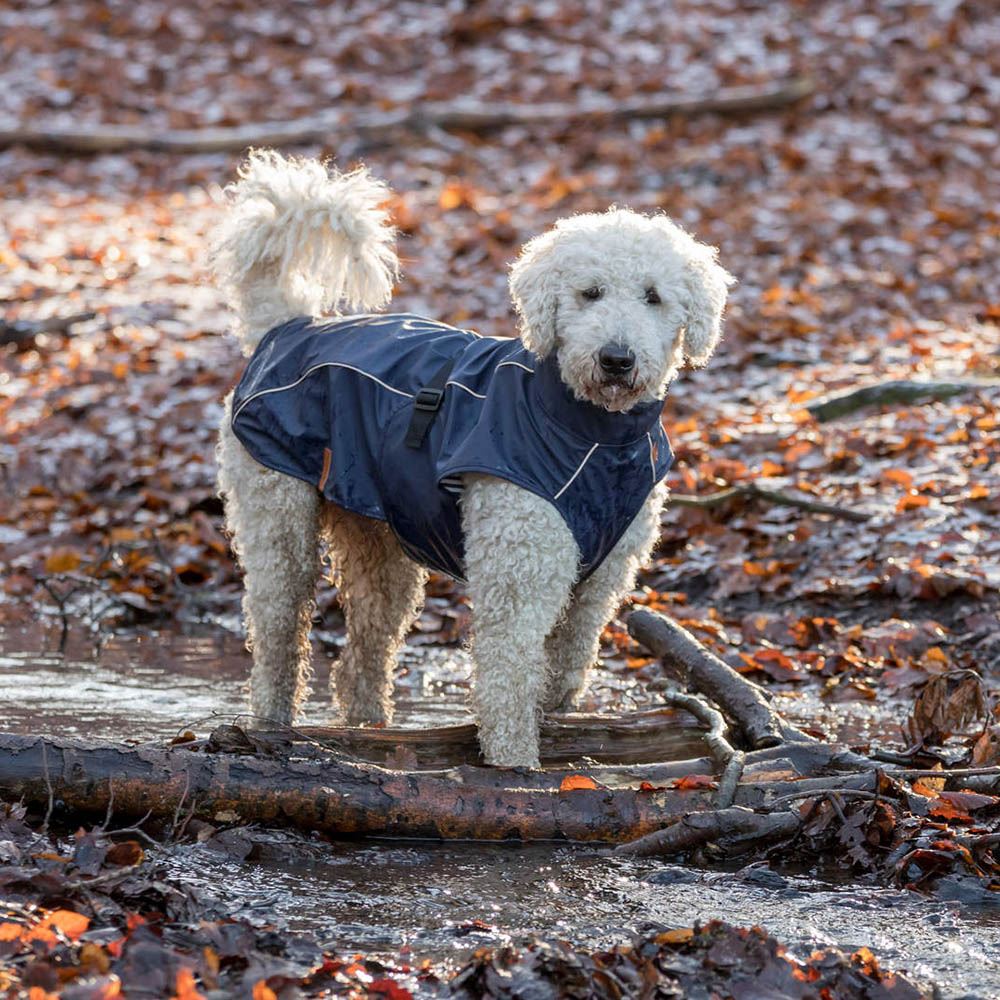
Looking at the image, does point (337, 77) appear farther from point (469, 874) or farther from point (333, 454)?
point (469, 874)

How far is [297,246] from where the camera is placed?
5.99 meters

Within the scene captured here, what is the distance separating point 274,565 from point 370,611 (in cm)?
55

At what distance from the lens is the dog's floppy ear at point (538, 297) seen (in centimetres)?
496

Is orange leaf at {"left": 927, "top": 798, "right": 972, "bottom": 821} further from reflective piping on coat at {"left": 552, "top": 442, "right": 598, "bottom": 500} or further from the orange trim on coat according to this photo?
the orange trim on coat

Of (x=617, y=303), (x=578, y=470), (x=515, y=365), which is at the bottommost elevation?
(x=578, y=470)

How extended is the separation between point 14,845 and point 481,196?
1212 cm

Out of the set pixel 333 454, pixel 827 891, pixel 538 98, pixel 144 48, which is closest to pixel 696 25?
pixel 538 98

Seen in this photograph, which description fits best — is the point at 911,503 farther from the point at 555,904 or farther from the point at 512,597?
the point at 555,904

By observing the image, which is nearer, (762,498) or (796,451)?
(762,498)

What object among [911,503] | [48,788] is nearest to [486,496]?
[48,788]

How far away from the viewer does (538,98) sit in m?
17.6

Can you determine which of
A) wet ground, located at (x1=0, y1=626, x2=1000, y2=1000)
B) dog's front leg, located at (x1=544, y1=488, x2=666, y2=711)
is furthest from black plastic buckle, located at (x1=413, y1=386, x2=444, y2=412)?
wet ground, located at (x1=0, y1=626, x2=1000, y2=1000)

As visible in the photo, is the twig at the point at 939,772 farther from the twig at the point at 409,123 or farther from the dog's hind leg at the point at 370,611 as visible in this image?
the twig at the point at 409,123

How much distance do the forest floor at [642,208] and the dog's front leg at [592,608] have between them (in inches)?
43.7
